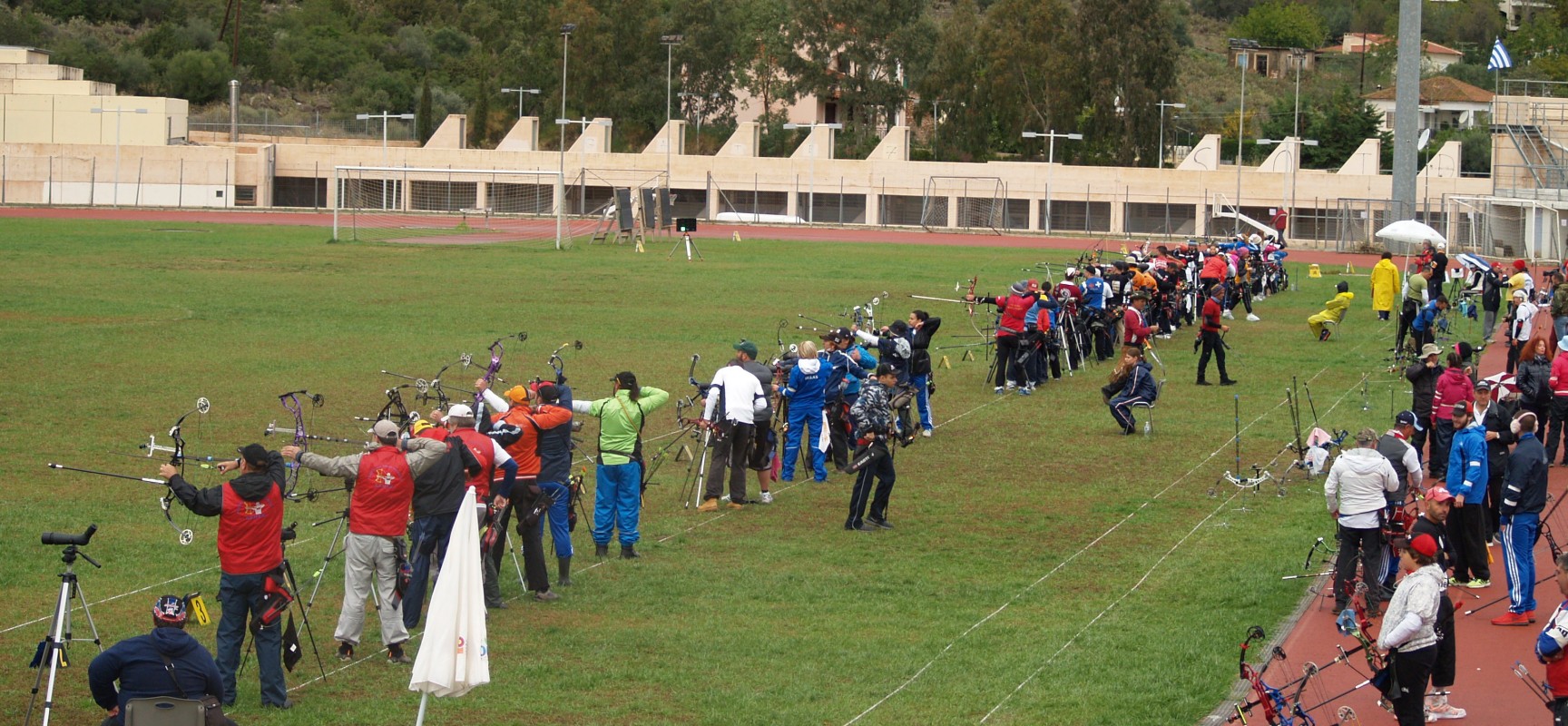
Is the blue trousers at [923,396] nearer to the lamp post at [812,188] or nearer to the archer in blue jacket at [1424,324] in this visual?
the archer in blue jacket at [1424,324]

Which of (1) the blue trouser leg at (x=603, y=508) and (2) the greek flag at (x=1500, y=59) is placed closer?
(1) the blue trouser leg at (x=603, y=508)

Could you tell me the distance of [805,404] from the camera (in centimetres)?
1916

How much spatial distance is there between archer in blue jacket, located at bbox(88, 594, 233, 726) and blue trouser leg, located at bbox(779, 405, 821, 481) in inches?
412

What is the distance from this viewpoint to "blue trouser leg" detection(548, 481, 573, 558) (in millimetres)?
14258

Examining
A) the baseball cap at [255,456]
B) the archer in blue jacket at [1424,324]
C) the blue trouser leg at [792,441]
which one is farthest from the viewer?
the archer in blue jacket at [1424,324]

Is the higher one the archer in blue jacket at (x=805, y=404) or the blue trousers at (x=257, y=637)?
the archer in blue jacket at (x=805, y=404)

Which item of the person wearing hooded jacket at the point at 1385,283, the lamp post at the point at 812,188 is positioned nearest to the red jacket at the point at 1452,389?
the person wearing hooded jacket at the point at 1385,283

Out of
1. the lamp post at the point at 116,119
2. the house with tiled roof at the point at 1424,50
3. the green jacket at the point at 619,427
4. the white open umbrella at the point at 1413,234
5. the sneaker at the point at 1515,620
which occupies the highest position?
the house with tiled roof at the point at 1424,50

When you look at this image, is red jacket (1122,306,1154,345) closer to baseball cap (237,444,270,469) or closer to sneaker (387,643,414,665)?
sneaker (387,643,414,665)

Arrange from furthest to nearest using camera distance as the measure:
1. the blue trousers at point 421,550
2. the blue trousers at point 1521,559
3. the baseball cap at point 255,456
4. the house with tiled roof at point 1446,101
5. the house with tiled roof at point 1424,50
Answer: the house with tiled roof at point 1424,50 → the house with tiled roof at point 1446,101 → the blue trousers at point 1521,559 → the blue trousers at point 421,550 → the baseball cap at point 255,456

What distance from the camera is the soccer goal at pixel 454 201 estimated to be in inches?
2783

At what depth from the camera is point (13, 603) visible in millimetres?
13273

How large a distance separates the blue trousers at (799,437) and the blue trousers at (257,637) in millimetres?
8786

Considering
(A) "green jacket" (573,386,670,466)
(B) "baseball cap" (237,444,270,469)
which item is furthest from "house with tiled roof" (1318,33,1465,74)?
(B) "baseball cap" (237,444,270,469)
